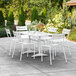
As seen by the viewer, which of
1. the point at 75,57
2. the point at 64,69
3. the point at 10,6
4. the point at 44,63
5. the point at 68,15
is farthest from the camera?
the point at 10,6

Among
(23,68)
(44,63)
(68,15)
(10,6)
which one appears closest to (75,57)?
→ (44,63)

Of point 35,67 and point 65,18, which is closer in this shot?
point 35,67

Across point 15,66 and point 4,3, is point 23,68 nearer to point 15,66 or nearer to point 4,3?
point 15,66

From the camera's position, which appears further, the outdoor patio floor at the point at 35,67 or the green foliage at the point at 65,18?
the green foliage at the point at 65,18

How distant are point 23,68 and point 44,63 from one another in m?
0.95

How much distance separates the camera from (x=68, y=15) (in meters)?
17.3

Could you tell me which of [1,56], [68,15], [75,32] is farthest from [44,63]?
[68,15]

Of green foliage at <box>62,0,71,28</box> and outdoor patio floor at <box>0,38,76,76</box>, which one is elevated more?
green foliage at <box>62,0,71,28</box>

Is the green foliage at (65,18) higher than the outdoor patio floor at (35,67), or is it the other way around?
the green foliage at (65,18)

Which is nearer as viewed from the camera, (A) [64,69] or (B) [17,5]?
(A) [64,69]

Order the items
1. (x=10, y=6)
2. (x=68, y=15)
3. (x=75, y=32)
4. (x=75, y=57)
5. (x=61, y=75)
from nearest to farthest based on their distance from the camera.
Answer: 1. (x=61, y=75)
2. (x=75, y=57)
3. (x=75, y=32)
4. (x=68, y=15)
5. (x=10, y=6)

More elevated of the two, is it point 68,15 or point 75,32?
point 68,15

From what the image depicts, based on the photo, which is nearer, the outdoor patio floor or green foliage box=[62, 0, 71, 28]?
the outdoor patio floor

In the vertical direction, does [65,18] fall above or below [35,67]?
above
